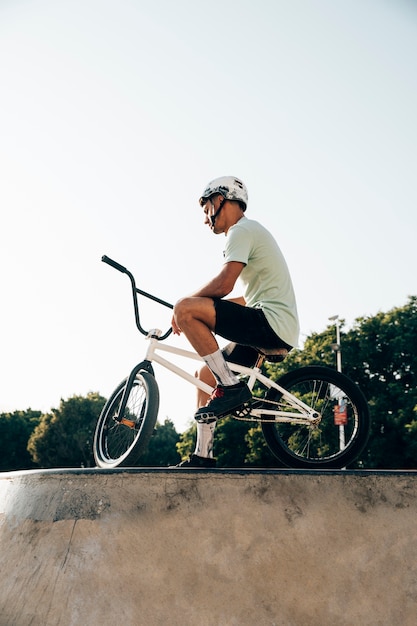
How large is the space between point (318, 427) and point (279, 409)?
409 mm

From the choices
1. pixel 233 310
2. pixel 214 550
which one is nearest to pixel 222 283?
pixel 233 310

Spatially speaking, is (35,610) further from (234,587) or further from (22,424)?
(22,424)

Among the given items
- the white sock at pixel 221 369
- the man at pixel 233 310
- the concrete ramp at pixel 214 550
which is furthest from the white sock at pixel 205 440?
the concrete ramp at pixel 214 550

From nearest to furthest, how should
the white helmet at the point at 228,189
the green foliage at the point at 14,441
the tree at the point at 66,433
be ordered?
the white helmet at the point at 228,189
the tree at the point at 66,433
the green foliage at the point at 14,441

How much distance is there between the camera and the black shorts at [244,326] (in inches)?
196

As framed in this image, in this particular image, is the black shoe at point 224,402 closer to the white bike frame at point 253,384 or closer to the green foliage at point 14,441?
the white bike frame at point 253,384

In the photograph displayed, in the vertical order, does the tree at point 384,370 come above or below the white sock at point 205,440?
above

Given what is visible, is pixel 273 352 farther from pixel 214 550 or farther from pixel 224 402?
pixel 214 550

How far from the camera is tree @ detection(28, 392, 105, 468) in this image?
5653cm

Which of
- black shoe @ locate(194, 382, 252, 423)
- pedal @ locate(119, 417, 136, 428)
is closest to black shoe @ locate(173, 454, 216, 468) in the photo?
black shoe @ locate(194, 382, 252, 423)

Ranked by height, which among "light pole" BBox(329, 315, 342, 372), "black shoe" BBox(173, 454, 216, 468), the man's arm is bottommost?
"black shoe" BBox(173, 454, 216, 468)

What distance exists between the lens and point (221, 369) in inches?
196

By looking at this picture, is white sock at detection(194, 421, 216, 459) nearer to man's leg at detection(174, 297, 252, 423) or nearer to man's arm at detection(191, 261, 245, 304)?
man's leg at detection(174, 297, 252, 423)

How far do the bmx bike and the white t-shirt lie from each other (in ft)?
1.03
